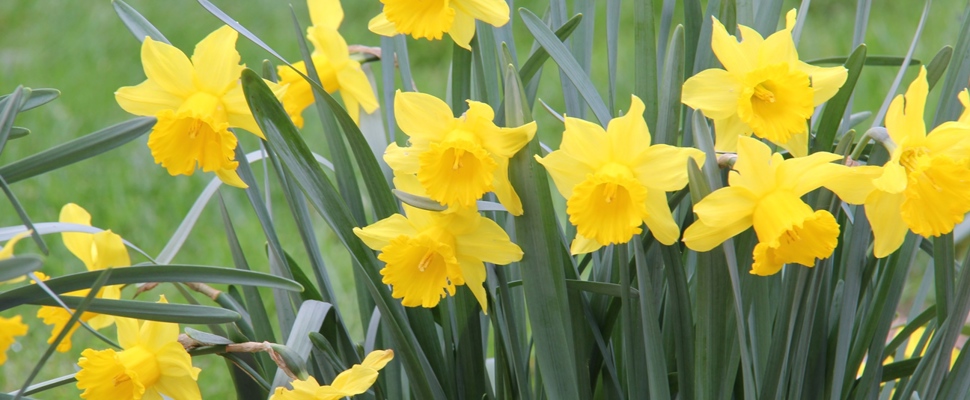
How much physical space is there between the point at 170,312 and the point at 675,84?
1.76 feet

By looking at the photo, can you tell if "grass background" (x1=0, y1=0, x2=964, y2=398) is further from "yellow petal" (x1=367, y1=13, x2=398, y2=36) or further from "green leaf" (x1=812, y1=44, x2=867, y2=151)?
"green leaf" (x1=812, y1=44, x2=867, y2=151)

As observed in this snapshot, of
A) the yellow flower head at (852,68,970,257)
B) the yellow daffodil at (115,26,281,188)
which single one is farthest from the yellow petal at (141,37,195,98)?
the yellow flower head at (852,68,970,257)

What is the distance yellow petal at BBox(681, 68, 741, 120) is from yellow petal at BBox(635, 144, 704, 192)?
0.07 m

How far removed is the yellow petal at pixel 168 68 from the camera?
0.88 m

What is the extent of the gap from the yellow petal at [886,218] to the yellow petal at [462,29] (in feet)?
1.39

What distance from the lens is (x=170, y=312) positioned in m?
0.83

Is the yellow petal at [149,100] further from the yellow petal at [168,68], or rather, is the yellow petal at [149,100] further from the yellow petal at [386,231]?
the yellow petal at [386,231]

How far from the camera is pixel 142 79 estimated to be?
327 centimetres

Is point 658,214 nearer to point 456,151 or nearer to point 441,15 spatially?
point 456,151

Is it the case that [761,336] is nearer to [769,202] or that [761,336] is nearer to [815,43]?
[769,202]

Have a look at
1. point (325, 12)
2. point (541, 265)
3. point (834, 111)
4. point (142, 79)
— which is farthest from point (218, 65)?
point (142, 79)

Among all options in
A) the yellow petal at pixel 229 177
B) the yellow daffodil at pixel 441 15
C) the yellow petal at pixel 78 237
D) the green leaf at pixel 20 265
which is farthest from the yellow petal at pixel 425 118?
the yellow petal at pixel 78 237

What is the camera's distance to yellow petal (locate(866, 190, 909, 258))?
0.79 m

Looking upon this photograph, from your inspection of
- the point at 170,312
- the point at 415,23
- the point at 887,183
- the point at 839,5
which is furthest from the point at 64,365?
the point at 839,5
